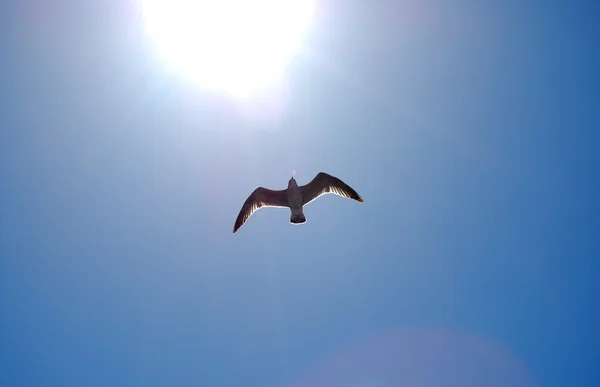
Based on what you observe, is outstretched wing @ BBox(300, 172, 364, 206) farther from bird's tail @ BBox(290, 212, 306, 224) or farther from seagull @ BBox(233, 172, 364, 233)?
bird's tail @ BBox(290, 212, 306, 224)

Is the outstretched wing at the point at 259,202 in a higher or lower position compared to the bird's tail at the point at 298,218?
higher

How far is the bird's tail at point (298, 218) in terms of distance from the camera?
18.7 m

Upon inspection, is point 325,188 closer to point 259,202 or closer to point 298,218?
point 298,218

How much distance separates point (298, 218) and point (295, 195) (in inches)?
36.1

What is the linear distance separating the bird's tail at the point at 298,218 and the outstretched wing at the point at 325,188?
0.62 metres

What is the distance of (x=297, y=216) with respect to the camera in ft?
62.0

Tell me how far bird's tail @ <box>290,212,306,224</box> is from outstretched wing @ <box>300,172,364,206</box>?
621 mm

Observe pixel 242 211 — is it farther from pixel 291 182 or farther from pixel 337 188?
pixel 337 188

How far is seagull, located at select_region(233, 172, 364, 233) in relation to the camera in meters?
18.9

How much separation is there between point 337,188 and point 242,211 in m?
4.00

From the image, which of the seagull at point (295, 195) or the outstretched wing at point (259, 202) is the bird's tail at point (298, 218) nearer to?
the seagull at point (295, 195)

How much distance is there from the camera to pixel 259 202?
19812 millimetres

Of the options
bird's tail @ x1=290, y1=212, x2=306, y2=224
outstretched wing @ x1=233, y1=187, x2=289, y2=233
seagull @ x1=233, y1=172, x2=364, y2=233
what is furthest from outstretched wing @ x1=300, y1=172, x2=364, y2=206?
outstretched wing @ x1=233, y1=187, x2=289, y2=233

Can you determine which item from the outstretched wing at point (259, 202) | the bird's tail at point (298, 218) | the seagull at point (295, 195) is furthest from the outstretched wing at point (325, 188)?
the outstretched wing at point (259, 202)
